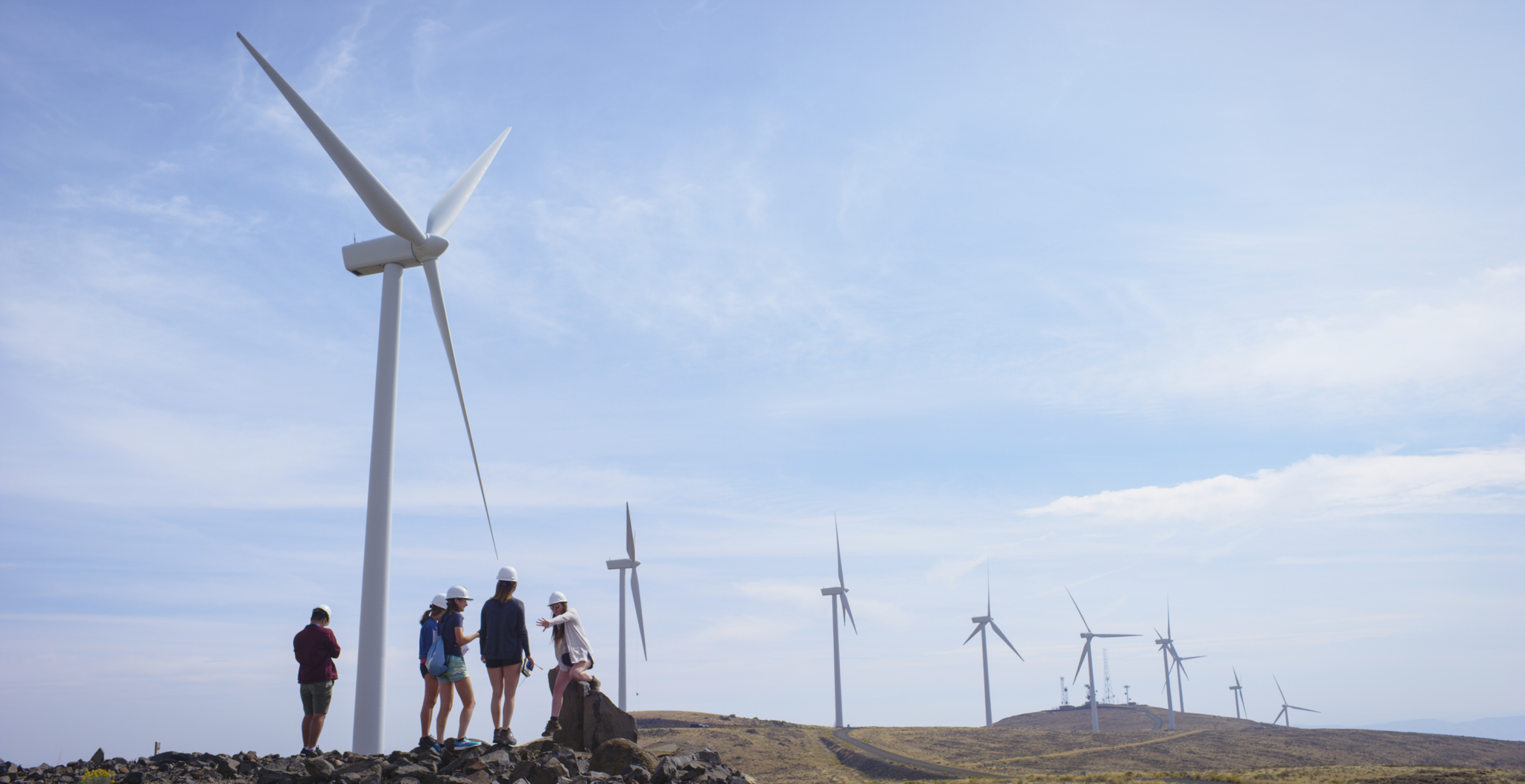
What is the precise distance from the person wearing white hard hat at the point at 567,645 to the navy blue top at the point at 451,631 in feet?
4.65

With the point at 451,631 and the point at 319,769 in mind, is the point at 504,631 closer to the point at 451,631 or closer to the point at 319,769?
the point at 451,631

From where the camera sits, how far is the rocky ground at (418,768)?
45.0 ft

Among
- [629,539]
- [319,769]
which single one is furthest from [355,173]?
[629,539]

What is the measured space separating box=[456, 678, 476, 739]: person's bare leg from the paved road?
34.4m

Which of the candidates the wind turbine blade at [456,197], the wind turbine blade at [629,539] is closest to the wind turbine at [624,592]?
the wind turbine blade at [629,539]

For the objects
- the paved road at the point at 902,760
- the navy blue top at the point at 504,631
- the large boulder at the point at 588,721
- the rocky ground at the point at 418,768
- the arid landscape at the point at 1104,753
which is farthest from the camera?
the paved road at the point at 902,760

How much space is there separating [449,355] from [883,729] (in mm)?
68665

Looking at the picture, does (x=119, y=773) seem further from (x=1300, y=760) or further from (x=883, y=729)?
(x=1300, y=760)

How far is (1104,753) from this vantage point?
7256 centimetres

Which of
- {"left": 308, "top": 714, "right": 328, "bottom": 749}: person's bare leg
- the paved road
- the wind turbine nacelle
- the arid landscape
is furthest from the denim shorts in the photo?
the paved road

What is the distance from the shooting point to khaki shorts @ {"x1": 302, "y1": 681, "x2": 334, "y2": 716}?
17516mm

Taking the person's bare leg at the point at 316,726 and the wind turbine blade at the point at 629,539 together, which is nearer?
the person's bare leg at the point at 316,726

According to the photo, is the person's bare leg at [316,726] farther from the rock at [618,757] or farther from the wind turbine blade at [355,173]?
the wind turbine blade at [355,173]

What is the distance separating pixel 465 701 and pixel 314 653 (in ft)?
9.60
